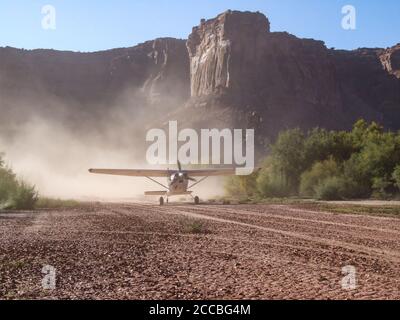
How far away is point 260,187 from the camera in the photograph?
46.9 meters

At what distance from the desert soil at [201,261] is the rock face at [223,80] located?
3593 inches

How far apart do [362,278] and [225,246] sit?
473cm

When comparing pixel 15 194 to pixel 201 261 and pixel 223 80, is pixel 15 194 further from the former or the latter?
pixel 223 80

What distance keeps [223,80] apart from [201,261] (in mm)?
122515

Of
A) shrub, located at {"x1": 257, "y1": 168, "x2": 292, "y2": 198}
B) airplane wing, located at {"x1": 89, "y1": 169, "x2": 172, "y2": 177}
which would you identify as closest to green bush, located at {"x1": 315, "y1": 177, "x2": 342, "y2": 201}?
shrub, located at {"x1": 257, "y1": 168, "x2": 292, "y2": 198}

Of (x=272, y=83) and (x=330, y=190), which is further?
(x=272, y=83)

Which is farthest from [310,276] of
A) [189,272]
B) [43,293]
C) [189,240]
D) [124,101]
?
[124,101]

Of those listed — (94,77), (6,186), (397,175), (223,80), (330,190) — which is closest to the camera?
(6,186)

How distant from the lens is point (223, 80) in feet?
429

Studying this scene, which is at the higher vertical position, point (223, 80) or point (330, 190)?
point (223, 80)

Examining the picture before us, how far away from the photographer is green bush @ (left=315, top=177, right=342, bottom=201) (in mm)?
39625

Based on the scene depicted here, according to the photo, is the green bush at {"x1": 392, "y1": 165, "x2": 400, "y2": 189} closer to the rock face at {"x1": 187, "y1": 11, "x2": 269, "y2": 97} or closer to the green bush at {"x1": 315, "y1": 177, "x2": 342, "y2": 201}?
the green bush at {"x1": 315, "y1": 177, "x2": 342, "y2": 201}

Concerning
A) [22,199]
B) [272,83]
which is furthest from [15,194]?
[272,83]

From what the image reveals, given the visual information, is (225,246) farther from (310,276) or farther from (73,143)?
(73,143)
